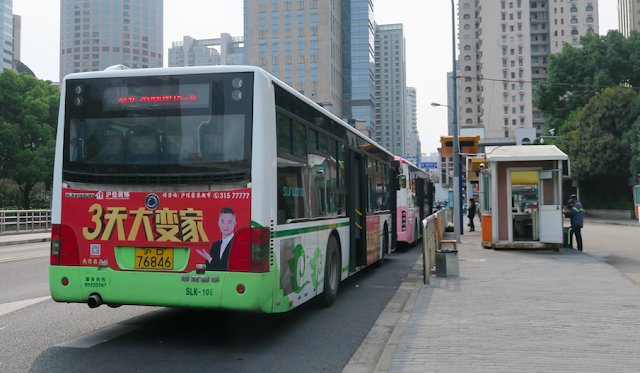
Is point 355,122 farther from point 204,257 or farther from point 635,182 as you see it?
point 204,257

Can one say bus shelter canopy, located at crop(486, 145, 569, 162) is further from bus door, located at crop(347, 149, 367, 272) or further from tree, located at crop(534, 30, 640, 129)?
tree, located at crop(534, 30, 640, 129)

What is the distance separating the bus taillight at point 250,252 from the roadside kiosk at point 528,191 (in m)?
12.1

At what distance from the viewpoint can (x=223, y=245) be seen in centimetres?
566

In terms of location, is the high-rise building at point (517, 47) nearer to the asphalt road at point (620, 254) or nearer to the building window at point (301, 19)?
the building window at point (301, 19)

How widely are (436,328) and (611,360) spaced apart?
1.93 metres

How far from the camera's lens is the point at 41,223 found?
92.0ft

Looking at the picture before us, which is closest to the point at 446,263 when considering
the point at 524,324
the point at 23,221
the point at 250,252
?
the point at 524,324

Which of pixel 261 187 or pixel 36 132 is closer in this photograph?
pixel 261 187

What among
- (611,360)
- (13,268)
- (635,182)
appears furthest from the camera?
(635,182)

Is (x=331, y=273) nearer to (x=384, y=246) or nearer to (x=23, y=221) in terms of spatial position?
(x=384, y=246)

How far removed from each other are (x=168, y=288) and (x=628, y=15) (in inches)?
4809

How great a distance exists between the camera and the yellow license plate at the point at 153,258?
5.78 metres

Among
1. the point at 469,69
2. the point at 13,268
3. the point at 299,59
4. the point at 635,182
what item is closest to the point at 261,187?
the point at 13,268

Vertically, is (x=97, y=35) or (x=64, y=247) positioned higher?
(x=97, y=35)
